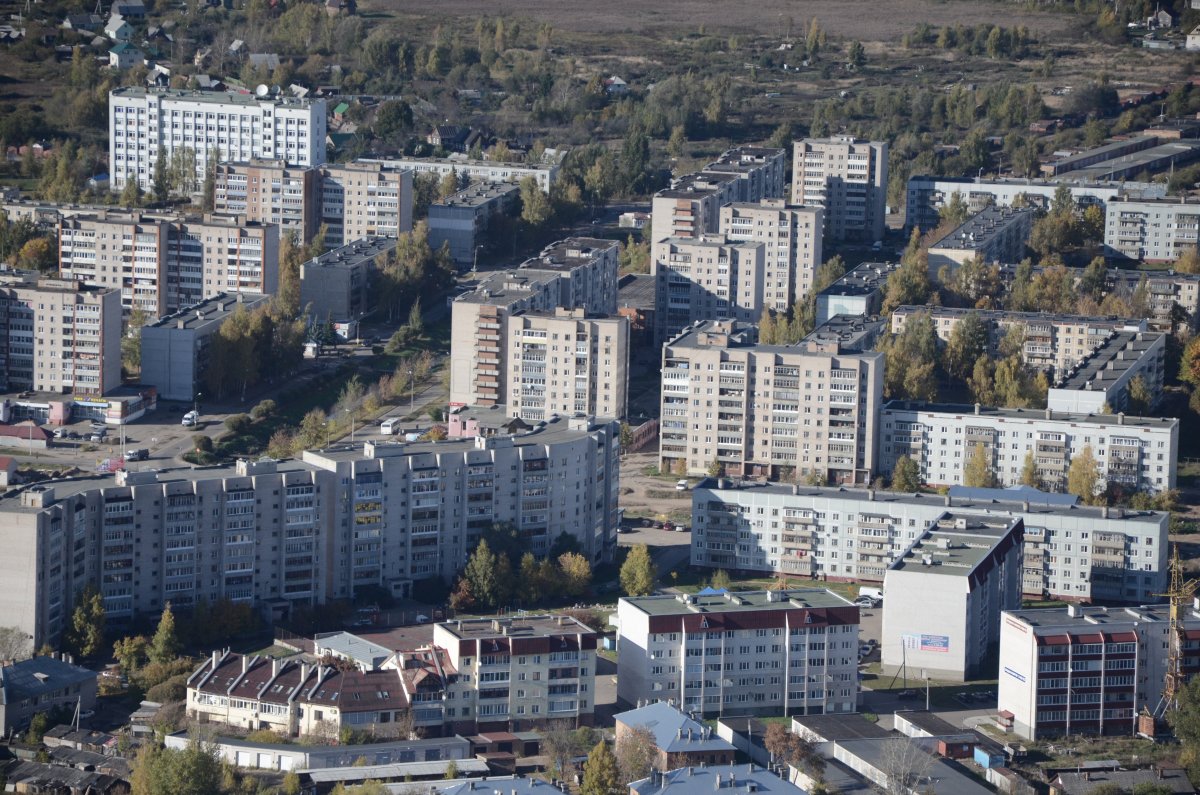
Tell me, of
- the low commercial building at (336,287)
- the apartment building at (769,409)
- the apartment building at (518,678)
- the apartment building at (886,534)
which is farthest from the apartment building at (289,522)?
the low commercial building at (336,287)

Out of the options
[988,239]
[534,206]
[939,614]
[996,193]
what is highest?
[996,193]

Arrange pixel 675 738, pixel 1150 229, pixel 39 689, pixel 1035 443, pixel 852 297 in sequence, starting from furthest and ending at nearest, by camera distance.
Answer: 1. pixel 1150 229
2. pixel 852 297
3. pixel 1035 443
4. pixel 39 689
5. pixel 675 738

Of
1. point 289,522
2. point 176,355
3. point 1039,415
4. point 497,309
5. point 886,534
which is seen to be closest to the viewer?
point 289,522

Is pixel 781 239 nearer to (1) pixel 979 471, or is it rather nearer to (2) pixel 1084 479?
(1) pixel 979 471

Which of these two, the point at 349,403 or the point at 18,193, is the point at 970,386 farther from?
the point at 18,193

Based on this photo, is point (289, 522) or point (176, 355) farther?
point (176, 355)

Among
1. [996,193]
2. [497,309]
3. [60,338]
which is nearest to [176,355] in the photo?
[60,338]

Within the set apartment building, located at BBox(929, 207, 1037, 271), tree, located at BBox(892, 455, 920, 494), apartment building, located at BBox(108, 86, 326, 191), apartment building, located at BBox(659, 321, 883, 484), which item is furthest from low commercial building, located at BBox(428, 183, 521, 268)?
tree, located at BBox(892, 455, 920, 494)
